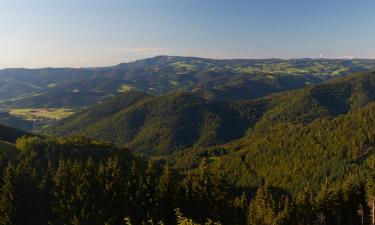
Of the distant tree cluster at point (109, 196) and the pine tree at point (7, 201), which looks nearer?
the pine tree at point (7, 201)

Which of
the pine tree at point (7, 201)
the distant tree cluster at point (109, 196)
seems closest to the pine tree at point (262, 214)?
the distant tree cluster at point (109, 196)

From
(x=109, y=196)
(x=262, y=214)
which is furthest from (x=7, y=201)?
(x=262, y=214)

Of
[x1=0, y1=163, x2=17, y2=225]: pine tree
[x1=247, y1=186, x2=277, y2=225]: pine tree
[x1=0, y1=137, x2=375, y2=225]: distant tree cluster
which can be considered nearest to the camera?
[x1=0, y1=163, x2=17, y2=225]: pine tree

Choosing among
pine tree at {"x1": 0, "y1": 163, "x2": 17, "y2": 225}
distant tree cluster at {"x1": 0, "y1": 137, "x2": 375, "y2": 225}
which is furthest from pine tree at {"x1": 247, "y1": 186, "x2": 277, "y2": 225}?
pine tree at {"x1": 0, "y1": 163, "x2": 17, "y2": 225}

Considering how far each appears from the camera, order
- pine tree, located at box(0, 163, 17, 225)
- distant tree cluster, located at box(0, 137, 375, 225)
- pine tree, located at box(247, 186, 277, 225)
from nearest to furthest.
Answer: pine tree, located at box(0, 163, 17, 225) → distant tree cluster, located at box(0, 137, 375, 225) → pine tree, located at box(247, 186, 277, 225)

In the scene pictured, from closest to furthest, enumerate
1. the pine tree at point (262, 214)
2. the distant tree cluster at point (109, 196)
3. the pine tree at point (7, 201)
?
1. the pine tree at point (7, 201)
2. the distant tree cluster at point (109, 196)
3. the pine tree at point (262, 214)

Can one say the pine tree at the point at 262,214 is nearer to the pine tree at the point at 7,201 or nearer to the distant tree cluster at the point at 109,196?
the distant tree cluster at the point at 109,196

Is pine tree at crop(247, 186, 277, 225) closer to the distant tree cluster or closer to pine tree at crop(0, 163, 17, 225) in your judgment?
the distant tree cluster

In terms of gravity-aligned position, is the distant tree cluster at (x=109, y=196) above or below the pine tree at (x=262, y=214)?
above

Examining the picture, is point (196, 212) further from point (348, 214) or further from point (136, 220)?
point (348, 214)

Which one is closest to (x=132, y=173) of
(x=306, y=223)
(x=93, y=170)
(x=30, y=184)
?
(x=93, y=170)

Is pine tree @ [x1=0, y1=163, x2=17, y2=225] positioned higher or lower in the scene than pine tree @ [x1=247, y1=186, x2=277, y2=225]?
higher
